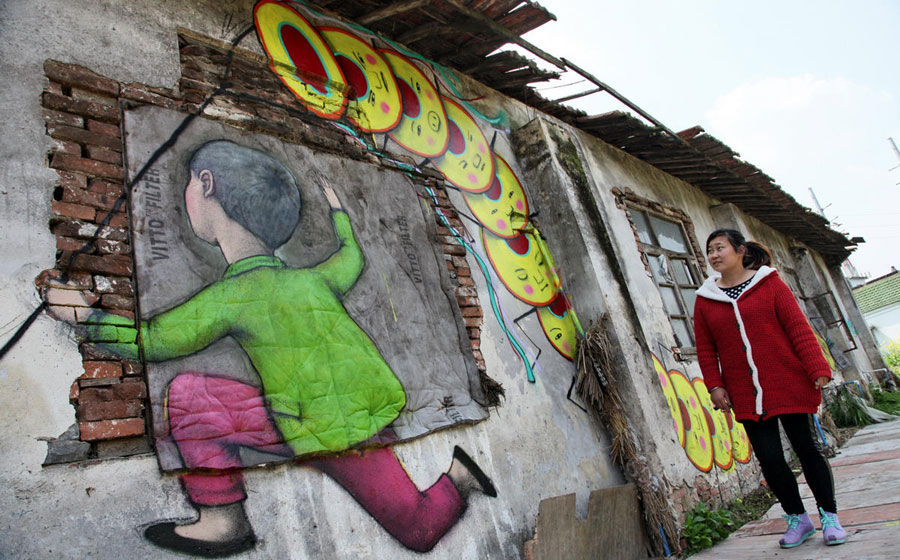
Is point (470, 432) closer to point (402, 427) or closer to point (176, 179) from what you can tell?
point (402, 427)

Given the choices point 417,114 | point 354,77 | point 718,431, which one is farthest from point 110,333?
point 718,431

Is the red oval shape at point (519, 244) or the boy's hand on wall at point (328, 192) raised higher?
the boy's hand on wall at point (328, 192)

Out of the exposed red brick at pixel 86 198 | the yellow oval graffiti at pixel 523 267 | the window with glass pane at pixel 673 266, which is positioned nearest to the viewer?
the exposed red brick at pixel 86 198

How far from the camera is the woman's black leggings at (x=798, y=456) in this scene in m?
2.72

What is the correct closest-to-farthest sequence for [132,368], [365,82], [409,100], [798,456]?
[132,368]
[798,456]
[365,82]
[409,100]

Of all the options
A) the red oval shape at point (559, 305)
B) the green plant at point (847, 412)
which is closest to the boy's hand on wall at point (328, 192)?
the red oval shape at point (559, 305)

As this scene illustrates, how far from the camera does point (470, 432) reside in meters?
3.18

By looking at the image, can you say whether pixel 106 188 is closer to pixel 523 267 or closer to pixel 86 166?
pixel 86 166

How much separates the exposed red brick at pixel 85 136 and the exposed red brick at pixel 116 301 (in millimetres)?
667

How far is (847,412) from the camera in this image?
27.1ft

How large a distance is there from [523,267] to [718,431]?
2401 mm

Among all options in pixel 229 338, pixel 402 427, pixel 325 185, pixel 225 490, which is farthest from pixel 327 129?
pixel 225 490

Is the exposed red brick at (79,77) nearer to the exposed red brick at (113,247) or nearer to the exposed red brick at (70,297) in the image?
the exposed red brick at (113,247)

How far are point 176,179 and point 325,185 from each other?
80 cm
